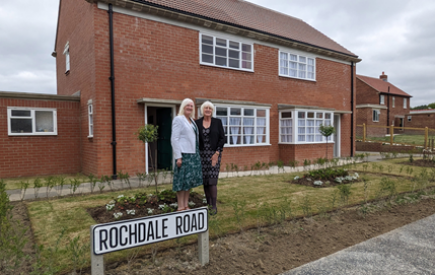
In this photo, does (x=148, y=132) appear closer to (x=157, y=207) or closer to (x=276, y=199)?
(x=157, y=207)

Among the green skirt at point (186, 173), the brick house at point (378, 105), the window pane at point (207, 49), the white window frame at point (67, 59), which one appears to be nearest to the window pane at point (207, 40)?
the window pane at point (207, 49)

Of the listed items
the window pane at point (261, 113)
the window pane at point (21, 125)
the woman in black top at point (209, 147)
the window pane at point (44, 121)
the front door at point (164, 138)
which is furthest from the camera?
the window pane at point (261, 113)

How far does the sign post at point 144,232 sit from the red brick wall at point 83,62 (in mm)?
6735

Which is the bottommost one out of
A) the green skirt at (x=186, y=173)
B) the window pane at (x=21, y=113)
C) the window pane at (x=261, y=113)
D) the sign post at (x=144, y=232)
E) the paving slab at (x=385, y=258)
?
the paving slab at (x=385, y=258)

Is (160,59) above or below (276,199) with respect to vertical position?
above

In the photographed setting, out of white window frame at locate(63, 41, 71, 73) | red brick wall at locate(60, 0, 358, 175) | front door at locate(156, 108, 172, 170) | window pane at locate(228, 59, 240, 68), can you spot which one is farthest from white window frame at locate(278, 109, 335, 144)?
white window frame at locate(63, 41, 71, 73)

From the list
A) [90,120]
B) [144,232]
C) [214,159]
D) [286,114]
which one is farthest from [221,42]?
[144,232]

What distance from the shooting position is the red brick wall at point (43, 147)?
30.5 ft

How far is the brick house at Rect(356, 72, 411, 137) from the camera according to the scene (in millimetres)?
31516

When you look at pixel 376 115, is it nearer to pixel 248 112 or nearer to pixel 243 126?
pixel 248 112

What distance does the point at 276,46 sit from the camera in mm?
13055

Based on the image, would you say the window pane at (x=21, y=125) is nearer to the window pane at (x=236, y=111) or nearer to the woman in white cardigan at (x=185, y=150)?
the window pane at (x=236, y=111)

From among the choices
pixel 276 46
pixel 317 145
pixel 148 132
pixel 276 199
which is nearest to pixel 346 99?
pixel 317 145

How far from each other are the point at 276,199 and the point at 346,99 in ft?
40.8
